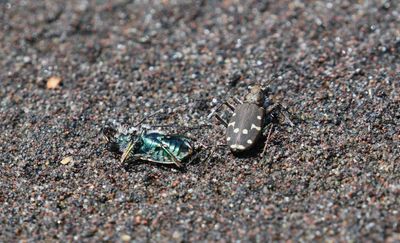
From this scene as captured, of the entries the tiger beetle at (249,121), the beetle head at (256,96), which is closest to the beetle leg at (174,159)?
the tiger beetle at (249,121)

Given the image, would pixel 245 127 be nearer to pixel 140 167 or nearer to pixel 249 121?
pixel 249 121

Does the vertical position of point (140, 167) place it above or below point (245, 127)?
below

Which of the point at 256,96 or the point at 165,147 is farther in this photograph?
the point at 256,96

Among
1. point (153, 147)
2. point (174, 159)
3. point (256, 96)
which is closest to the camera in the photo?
point (174, 159)

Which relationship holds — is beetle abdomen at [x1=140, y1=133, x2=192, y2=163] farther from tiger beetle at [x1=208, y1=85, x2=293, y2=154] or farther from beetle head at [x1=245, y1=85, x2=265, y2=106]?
beetle head at [x1=245, y1=85, x2=265, y2=106]

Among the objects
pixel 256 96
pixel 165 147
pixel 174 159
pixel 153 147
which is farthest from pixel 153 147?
pixel 256 96

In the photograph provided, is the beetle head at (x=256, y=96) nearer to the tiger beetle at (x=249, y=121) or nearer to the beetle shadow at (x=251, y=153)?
the tiger beetle at (x=249, y=121)
